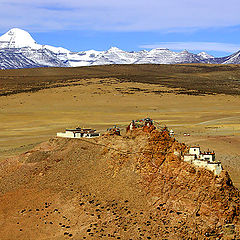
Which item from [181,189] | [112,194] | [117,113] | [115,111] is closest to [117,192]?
[112,194]

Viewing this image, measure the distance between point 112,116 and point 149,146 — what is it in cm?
6143

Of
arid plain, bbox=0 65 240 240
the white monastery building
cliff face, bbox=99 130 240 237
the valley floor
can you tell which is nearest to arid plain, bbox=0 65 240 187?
the valley floor

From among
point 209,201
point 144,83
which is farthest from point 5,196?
point 144,83

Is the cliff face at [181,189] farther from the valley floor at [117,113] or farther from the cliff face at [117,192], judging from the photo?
the valley floor at [117,113]

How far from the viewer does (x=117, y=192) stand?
84.7ft

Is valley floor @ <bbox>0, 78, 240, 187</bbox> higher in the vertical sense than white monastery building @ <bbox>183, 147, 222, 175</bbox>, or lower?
lower

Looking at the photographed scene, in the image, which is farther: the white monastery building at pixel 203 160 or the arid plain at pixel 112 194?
the white monastery building at pixel 203 160

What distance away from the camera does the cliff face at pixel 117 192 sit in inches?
883

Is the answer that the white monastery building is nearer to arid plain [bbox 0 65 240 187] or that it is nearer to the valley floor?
arid plain [bbox 0 65 240 187]

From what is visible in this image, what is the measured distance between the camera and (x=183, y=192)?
77.9 ft

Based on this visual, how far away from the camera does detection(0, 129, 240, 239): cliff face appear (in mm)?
22438

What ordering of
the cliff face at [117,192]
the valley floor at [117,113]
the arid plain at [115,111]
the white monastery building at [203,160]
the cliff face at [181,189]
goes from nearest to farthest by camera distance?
the cliff face at [181,189] → the cliff face at [117,192] → the white monastery building at [203,160] → the valley floor at [117,113] → the arid plain at [115,111]

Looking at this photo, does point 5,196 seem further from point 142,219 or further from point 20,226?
point 142,219

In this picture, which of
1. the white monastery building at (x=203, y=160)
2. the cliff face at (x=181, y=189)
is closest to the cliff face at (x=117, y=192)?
the cliff face at (x=181, y=189)
